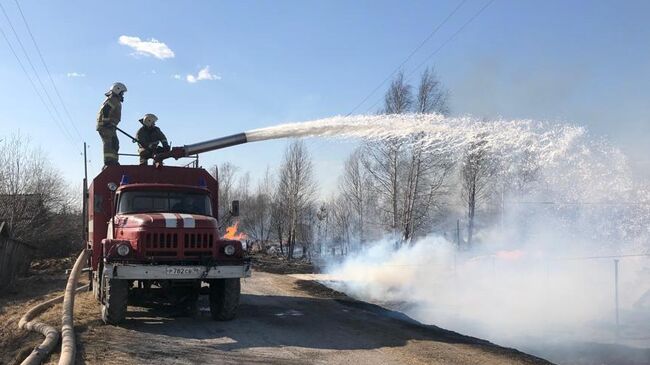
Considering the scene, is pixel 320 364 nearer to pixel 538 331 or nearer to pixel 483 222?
pixel 538 331

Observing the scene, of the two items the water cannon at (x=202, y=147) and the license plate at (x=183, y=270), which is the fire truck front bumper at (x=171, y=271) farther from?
the water cannon at (x=202, y=147)

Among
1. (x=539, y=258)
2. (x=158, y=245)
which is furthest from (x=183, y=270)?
(x=539, y=258)

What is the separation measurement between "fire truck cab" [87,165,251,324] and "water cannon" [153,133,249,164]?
1020mm

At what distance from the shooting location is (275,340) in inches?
325

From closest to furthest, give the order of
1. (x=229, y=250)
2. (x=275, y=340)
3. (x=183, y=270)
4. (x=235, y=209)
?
1. (x=275, y=340)
2. (x=183, y=270)
3. (x=229, y=250)
4. (x=235, y=209)

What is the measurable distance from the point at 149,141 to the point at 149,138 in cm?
7

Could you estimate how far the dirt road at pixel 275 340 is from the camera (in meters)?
7.09

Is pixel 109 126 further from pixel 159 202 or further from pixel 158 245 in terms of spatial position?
pixel 158 245

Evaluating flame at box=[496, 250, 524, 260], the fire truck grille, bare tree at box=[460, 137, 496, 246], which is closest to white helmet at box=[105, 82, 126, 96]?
the fire truck grille

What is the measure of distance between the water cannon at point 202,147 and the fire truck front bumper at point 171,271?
4043 mm

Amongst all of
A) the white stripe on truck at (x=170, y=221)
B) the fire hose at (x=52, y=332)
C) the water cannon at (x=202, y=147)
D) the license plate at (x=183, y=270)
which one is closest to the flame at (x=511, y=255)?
the water cannon at (x=202, y=147)

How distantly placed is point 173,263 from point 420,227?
23068 mm

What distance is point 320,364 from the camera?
22.4 feet

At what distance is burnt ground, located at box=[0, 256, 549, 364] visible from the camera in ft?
23.3
